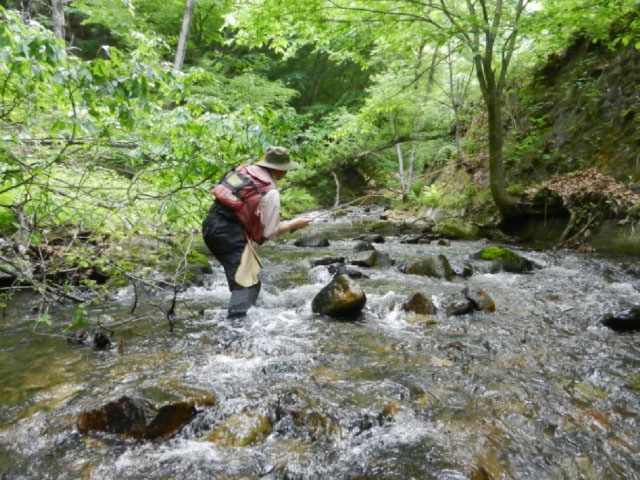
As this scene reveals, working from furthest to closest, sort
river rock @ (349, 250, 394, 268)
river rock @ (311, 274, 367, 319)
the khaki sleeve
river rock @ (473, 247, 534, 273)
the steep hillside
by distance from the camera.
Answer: the steep hillside, river rock @ (349, 250, 394, 268), river rock @ (473, 247, 534, 273), river rock @ (311, 274, 367, 319), the khaki sleeve

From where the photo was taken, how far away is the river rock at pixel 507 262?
7.81 meters

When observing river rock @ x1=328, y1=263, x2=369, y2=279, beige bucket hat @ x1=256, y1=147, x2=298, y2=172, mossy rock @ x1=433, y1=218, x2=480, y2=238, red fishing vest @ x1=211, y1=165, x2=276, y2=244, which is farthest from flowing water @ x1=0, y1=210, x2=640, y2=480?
mossy rock @ x1=433, y1=218, x2=480, y2=238

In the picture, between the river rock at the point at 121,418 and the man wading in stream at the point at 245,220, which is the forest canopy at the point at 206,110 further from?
the river rock at the point at 121,418

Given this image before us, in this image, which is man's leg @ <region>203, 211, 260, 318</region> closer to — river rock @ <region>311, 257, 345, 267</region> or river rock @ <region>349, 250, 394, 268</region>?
river rock @ <region>311, 257, 345, 267</region>

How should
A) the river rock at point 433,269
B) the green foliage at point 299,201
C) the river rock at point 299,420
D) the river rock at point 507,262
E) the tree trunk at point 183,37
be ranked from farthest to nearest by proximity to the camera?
1. the green foliage at point 299,201
2. the tree trunk at point 183,37
3. the river rock at point 507,262
4. the river rock at point 433,269
5. the river rock at point 299,420

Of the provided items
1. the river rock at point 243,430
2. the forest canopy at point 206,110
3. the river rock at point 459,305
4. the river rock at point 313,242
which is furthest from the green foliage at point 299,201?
the river rock at point 243,430

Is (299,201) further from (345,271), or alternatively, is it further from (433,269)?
(433,269)

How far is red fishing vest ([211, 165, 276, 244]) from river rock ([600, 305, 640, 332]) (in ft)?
14.2

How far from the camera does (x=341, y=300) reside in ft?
17.3

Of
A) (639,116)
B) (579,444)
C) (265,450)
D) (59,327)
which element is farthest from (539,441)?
(639,116)

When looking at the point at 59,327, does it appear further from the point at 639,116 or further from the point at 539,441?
the point at 639,116

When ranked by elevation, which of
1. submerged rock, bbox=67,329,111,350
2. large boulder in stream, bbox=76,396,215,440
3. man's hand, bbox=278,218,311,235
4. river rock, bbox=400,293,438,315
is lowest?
submerged rock, bbox=67,329,111,350

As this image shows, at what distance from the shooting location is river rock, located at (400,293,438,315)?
5.39 meters

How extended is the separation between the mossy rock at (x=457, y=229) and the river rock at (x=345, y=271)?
17.1ft
